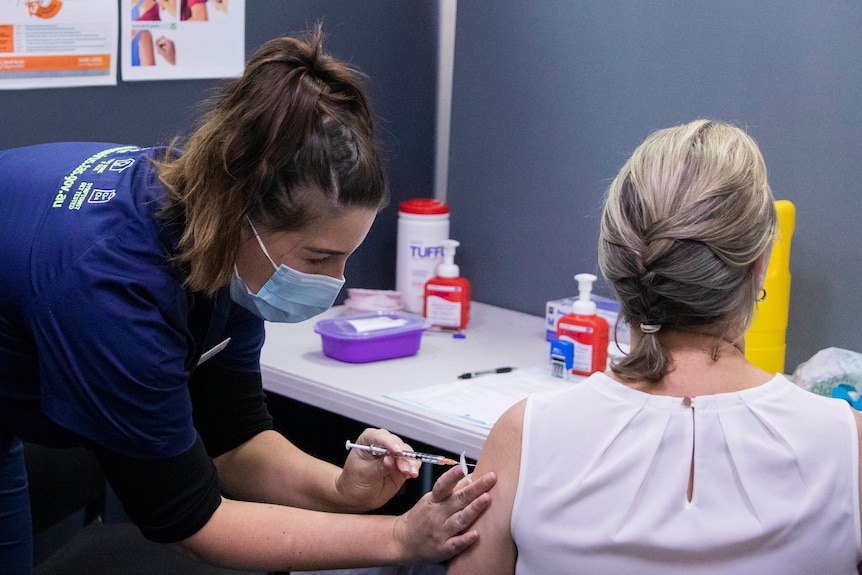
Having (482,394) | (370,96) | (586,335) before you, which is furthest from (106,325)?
(370,96)

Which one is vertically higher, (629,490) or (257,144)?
(257,144)

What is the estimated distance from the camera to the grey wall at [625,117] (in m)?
1.83

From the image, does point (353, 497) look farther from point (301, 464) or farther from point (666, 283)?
point (666, 283)

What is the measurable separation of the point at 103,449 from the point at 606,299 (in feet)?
4.07

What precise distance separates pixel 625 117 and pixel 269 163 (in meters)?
1.16

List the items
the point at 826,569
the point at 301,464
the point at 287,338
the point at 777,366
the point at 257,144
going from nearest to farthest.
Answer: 1. the point at 826,569
2. the point at 257,144
3. the point at 301,464
4. the point at 777,366
5. the point at 287,338

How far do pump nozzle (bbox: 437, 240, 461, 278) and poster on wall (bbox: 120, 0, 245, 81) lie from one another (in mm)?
607

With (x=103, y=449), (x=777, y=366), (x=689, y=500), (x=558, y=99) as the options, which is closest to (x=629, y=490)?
(x=689, y=500)

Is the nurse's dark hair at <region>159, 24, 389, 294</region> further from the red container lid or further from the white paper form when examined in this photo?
the red container lid

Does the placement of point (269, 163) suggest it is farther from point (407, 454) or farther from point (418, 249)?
point (418, 249)

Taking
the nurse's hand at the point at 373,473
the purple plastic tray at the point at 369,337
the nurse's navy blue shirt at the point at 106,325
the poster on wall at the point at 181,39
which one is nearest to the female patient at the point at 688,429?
the nurse's hand at the point at 373,473

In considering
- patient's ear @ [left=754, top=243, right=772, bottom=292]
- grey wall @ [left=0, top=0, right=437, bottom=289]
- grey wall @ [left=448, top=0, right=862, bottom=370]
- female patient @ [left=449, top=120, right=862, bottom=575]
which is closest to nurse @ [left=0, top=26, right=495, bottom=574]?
female patient @ [left=449, top=120, right=862, bottom=575]

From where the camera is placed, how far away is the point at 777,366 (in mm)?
1861

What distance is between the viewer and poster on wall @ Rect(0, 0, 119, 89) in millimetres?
1695
